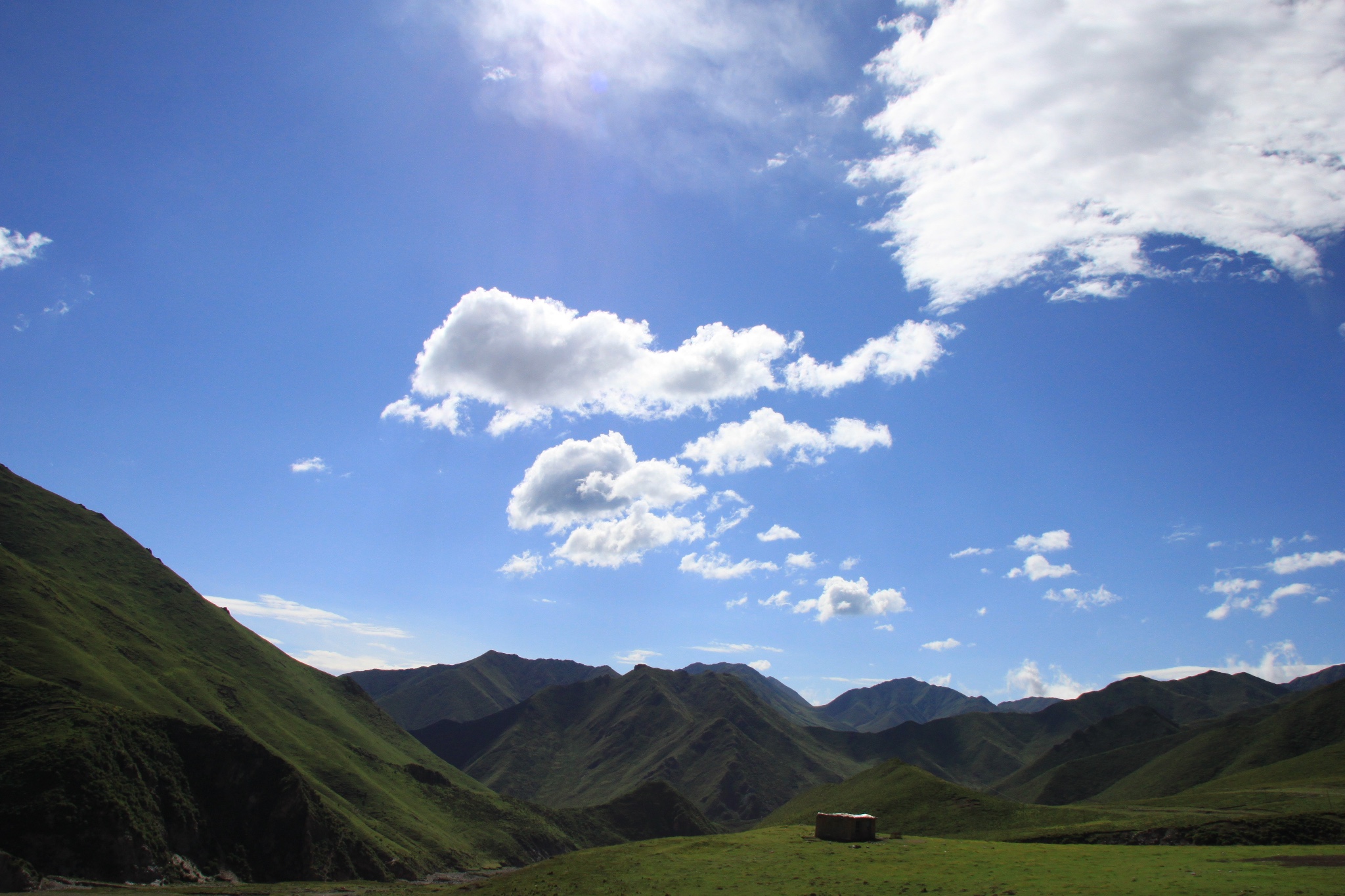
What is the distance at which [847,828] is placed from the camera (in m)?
71.9

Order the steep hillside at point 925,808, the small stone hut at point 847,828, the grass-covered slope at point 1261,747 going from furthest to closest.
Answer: the grass-covered slope at point 1261,747
the steep hillside at point 925,808
the small stone hut at point 847,828

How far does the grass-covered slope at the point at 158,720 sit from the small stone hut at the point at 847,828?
7478 cm

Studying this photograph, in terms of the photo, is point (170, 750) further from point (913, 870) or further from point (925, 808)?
point (925, 808)

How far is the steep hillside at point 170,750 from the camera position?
269ft

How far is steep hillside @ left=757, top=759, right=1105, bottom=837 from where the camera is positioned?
10350 centimetres

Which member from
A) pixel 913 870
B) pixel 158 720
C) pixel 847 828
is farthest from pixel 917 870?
pixel 158 720

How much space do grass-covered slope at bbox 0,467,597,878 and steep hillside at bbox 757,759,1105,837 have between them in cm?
6598

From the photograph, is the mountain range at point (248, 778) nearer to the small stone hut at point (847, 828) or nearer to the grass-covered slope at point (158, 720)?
the grass-covered slope at point (158, 720)

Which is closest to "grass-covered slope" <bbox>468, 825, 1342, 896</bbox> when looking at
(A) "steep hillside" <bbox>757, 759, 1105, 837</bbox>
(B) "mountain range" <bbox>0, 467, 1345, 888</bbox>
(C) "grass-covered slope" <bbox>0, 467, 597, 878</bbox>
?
(B) "mountain range" <bbox>0, 467, 1345, 888</bbox>

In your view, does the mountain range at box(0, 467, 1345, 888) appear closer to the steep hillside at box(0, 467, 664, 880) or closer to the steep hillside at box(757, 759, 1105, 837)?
the steep hillside at box(0, 467, 664, 880)

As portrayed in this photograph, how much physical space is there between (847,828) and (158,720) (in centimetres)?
9339

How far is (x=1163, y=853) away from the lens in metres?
57.0

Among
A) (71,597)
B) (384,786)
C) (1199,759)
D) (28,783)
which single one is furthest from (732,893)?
(1199,759)

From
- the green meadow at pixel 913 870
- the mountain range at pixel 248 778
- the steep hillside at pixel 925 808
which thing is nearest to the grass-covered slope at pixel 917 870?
the green meadow at pixel 913 870
